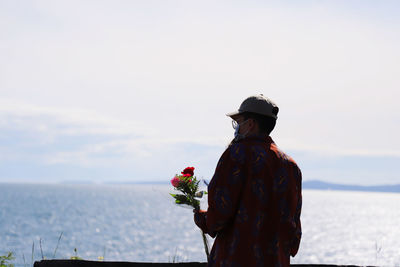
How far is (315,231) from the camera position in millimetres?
64375

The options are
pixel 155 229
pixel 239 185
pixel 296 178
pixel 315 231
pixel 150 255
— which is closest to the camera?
pixel 239 185

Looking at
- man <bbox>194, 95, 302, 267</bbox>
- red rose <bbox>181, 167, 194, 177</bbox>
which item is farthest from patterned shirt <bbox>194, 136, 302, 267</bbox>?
red rose <bbox>181, 167, 194, 177</bbox>

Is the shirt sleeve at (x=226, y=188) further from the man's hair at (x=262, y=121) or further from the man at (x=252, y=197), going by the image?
the man's hair at (x=262, y=121)

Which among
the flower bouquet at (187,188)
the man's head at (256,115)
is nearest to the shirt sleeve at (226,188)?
the man's head at (256,115)

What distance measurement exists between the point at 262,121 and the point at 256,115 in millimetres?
50

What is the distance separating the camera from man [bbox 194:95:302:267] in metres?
2.85

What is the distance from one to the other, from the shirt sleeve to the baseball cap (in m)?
0.21

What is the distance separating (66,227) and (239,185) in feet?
168

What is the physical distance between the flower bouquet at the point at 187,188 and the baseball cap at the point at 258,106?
63 centimetres

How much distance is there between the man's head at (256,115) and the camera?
115 inches

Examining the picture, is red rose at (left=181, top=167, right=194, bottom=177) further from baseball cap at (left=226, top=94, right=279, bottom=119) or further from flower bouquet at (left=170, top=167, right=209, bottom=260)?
baseball cap at (left=226, top=94, right=279, bottom=119)

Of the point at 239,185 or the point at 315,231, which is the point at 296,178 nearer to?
the point at 239,185

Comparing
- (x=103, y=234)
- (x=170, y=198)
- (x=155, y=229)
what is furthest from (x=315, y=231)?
(x=170, y=198)

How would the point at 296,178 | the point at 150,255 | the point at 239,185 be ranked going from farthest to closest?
the point at 150,255, the point at 296,178, the point at 239,185
